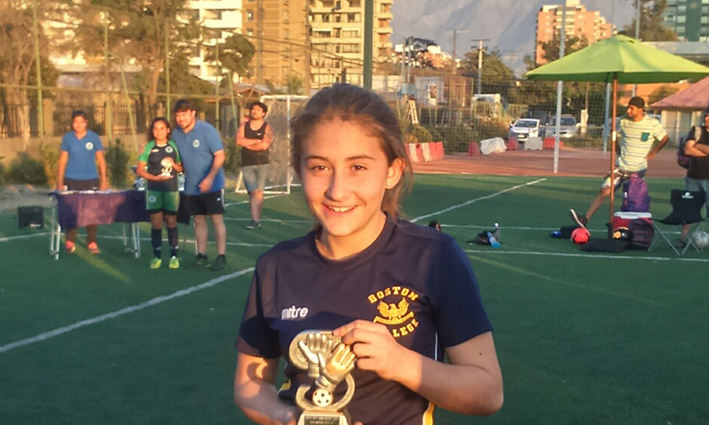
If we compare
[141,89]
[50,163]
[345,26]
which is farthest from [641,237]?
[345,26]

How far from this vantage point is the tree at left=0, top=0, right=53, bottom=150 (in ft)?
63.3

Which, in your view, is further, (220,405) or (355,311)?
(220,405)

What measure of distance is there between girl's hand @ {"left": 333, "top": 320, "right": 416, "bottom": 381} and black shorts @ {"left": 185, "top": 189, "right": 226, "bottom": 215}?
8474mm

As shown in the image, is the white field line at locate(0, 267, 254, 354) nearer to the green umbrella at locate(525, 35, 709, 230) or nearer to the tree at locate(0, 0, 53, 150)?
the green umbrella at locate(525, 35, 709, 230)

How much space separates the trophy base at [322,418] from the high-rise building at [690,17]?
168610 millimetres

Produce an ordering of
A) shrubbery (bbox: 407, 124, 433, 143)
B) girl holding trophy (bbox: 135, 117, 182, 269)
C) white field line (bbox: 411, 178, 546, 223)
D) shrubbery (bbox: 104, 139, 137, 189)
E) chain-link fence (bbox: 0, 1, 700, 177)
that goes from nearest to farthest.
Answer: girl holding trophy (bbox: 135, 117, 182, 269) → white field line (bbox: 411, 178, 546, 223) → chain-link fence (bbox: 0, 1, 700, 177) → shrubbery (bbox: 104, 139, 137, 189) → shrubbery (bbox: 407, 124, 433, 143)

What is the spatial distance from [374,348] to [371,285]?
15.3 inches

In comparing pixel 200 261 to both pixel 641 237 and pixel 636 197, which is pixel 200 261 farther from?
pixel 636 197

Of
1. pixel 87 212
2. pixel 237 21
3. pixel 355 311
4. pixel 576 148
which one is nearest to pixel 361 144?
pixel 355 311

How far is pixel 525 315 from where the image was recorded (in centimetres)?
823

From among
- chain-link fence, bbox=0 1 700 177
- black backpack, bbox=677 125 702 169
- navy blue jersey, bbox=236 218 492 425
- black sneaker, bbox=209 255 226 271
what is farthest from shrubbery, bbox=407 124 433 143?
navy blue jersey, bbox=236 218 492 425

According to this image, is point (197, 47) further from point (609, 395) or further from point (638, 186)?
point (609, 395)

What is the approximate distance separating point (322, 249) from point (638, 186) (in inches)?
460

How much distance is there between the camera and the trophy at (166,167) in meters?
10.5
